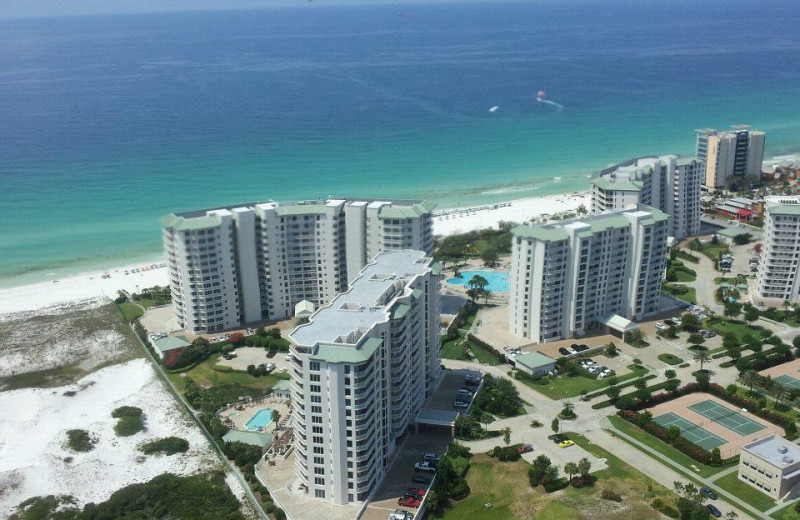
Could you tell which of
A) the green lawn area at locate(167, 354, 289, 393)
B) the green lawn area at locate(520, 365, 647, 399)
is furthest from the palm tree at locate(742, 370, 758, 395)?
the green lawn area at locate(167, 354, 289, 393)

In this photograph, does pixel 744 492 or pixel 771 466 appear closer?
pixel 771 466

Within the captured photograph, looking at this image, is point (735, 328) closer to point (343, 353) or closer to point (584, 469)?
point (584, 469)

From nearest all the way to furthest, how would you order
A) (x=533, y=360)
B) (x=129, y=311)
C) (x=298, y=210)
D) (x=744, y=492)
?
(x=744, y=492), (x=533, y=360), (x=298, y=210), (x=129, y=311)

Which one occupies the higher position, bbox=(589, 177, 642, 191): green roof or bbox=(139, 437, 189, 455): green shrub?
bbox=(589, 177, 642, 191): green roof

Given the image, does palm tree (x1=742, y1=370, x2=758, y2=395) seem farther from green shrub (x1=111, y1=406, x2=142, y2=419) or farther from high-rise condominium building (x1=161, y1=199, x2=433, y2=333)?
green shrub (x1=111, y1=406, x2=142, y2=419)

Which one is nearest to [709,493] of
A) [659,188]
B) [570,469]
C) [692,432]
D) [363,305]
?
[692,432]

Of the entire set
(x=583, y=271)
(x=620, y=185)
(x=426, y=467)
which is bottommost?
(x=426, y=467)

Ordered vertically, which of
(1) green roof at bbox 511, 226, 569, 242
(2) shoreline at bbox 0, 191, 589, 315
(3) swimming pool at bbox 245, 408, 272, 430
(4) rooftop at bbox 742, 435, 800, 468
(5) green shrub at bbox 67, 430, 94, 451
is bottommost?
(5) green shrub at bbox 67, 430, 94, 451

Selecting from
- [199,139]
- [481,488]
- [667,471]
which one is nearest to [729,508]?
[667,471]
